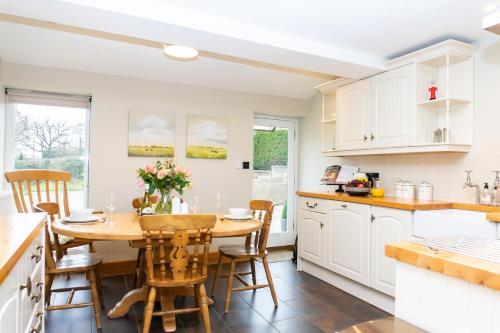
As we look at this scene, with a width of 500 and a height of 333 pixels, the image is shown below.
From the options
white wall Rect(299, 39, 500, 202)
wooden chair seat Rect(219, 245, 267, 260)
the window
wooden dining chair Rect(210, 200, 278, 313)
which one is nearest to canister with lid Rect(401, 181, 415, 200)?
white wall Rect(299, 39, 500, 202)

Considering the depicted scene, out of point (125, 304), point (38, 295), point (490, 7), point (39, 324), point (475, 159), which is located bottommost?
point (125, 304)

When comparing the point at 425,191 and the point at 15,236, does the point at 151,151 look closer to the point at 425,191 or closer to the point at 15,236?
the point at 15,236

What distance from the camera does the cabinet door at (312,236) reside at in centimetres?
339

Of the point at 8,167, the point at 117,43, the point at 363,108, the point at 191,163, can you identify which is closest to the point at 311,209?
the point at 363,108

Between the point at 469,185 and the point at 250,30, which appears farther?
the point at 469,185

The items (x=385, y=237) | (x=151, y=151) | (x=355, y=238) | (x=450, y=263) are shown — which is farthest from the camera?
(x=151, y=151)

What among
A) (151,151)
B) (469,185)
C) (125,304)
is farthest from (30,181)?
(469,185)

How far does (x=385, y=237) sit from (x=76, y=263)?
7.72 ft

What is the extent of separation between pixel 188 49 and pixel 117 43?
0.78 m

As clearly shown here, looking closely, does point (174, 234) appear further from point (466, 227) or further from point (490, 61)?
point (490, 61)

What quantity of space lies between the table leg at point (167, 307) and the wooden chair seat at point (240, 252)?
1.75ft

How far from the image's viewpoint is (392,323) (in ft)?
2.81

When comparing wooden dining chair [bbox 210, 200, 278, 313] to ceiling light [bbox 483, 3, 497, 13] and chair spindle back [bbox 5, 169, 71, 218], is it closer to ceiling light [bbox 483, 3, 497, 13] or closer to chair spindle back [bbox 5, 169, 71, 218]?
chair spindle back [bbox 5, 169, 71, 218]

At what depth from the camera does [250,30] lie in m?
2.51
